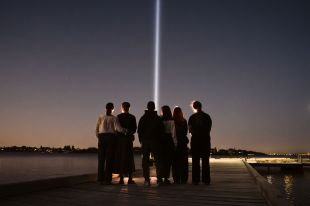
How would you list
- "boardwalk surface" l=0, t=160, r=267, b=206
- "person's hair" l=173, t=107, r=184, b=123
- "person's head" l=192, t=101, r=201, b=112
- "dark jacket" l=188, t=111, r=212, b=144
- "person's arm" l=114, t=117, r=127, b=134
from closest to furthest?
1. "boardwalk surface" l=0, t=160, r=267, b=206
2. "person's arm" l=114, t=117, r=127, b=134
3. "dark jacket" l=188, t=111, r=212, b=144
4. "person's head" l=192, t=101, r=201, b=112
5. "person's hair" l=173, t=107, r=184, b=123

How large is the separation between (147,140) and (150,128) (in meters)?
0.27

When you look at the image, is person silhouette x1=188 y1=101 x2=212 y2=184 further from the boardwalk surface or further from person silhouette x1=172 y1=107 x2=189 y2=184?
the boardwalk surface

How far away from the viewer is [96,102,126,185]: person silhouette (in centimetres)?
769

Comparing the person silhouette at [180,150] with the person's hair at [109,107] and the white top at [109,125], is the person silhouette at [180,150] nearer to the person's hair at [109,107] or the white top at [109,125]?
the white top at [109,125]

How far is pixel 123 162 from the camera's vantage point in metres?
7.66

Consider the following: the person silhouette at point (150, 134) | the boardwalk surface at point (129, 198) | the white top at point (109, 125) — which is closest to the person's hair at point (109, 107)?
the white top at point (109, 125)

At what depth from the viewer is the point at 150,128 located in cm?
770

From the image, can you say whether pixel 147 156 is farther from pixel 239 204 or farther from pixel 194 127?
pixel 239 204

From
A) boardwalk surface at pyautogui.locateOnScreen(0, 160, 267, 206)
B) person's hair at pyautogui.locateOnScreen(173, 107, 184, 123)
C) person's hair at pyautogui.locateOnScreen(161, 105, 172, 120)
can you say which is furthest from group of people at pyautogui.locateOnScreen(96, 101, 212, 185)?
boardwalk surface at pyautogui.locateOnScreen(0, 160, 267, 206)

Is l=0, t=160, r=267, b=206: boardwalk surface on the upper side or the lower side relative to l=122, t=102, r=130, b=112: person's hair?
lower

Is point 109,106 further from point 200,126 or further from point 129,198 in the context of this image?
point 129,198

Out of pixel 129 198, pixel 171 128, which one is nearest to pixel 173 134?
pixel 171 128

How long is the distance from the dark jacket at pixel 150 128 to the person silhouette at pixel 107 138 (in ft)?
1.33

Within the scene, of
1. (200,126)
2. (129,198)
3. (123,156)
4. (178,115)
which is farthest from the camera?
(178,115)
